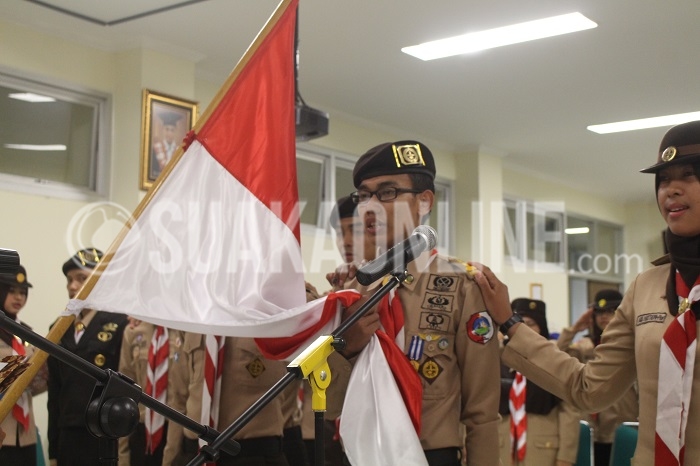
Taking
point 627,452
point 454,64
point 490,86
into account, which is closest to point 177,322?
point 627,452

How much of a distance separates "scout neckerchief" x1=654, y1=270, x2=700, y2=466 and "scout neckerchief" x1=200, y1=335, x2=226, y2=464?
A: 1.70 meters

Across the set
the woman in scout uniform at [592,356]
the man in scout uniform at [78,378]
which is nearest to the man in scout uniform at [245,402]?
the man in scout uniform at [78,378]

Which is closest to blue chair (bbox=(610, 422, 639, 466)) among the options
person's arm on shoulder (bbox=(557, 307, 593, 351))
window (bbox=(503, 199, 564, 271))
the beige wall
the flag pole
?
person's arm on shoulder (bbox=(557, 307, 593, 351))

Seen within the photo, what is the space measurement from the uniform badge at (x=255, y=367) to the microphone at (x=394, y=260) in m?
1.36

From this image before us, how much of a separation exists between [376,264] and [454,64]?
537 centimetres

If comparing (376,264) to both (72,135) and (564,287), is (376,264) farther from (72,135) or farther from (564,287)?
(564,287)

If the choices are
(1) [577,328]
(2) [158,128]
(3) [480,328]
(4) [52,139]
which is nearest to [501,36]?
(1) [577,328]

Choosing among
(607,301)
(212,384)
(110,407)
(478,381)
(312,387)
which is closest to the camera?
(110,407)

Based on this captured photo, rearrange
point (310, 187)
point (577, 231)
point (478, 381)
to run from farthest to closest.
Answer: point (577, 231), point (310, 187), point (478, 381)

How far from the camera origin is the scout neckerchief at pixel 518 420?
4773 mm

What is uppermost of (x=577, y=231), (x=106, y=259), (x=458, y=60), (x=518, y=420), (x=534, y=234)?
(x=458, y=60)

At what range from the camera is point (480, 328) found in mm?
2312

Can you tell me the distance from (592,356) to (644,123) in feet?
13.0

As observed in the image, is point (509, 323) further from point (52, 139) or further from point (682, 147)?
point (52, 139)
